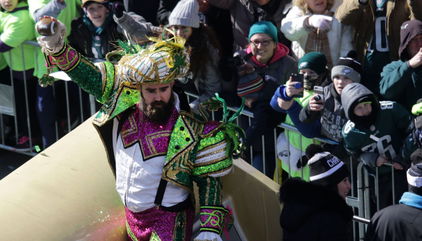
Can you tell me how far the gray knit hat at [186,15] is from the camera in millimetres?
7156

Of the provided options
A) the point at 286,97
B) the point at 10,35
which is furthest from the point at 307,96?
the point at 10,35

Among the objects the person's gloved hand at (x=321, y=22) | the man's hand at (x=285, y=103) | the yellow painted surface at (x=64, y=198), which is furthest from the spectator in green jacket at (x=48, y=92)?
the man's hand at (x=285, y=103)

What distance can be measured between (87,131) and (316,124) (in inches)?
60.0

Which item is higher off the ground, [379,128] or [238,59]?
[238,59]

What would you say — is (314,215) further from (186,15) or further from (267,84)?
(186,15)

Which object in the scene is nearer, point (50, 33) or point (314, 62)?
point (50, 33)

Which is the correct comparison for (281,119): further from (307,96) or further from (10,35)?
(10,35)

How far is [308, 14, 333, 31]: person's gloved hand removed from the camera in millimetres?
7039

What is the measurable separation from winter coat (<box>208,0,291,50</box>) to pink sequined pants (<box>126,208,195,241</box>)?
7.77 feet

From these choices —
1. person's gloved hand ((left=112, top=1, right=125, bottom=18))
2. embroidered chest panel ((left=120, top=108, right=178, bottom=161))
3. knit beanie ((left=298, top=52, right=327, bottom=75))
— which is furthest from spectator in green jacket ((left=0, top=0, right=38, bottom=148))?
embroidered chest panel ((left=120, top=108, right=178, bottom=161))

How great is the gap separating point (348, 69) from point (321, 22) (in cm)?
67

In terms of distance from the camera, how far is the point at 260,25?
7.14 m

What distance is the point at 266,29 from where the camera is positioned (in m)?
7.10

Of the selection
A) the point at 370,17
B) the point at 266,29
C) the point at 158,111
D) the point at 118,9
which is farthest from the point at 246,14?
the point at 158,111
